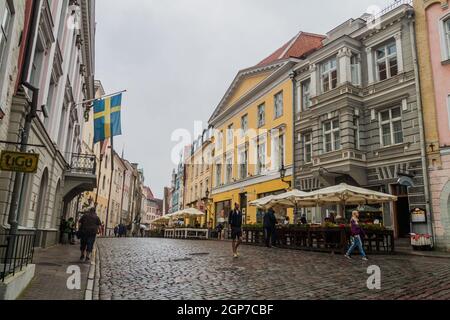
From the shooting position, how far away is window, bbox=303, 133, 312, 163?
24047 millimetres

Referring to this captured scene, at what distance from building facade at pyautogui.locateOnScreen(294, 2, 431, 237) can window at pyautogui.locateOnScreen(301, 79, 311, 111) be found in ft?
5.62

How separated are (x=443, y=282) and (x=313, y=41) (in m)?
27.7

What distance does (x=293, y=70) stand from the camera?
2616 cm

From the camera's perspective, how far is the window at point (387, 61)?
19.3 meters

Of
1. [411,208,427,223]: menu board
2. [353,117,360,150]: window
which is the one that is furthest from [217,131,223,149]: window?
[411,208,427,223]: menu board

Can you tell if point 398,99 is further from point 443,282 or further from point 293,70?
point 443,282

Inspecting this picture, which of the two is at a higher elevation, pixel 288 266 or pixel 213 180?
pixel 213 180

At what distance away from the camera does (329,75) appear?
22.1 metres

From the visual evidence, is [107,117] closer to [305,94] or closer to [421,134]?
[305,94]

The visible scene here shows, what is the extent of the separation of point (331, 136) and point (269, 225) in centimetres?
681
